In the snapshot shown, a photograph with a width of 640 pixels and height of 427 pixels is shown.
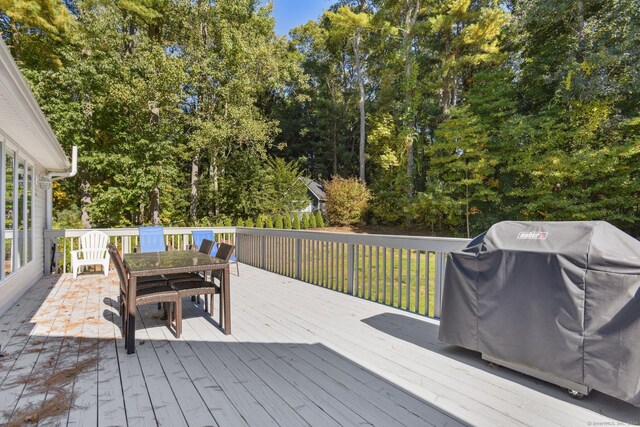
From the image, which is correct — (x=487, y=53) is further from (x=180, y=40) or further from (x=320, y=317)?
(x=320, y=317)

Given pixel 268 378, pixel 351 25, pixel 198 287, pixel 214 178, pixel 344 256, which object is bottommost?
pixel 268 378

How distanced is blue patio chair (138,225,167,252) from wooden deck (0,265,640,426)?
7.42 feet

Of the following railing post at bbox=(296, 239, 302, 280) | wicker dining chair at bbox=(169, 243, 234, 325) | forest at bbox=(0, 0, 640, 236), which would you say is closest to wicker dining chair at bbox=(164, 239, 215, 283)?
wicker dining chair at bbox=(169, 243, 234, 325)

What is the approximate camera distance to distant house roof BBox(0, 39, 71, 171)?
2.48 meters

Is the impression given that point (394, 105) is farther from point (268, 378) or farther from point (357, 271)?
point (268, 378)

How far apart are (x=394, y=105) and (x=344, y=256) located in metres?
15.8

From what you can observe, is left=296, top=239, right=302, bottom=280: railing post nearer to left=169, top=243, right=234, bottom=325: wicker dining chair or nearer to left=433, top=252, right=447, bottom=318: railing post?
left=169, top=243, right=234, bottom=325: wicker dining chair

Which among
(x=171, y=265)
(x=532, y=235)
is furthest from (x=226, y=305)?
(x=532, y=235)

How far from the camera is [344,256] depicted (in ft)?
16.9

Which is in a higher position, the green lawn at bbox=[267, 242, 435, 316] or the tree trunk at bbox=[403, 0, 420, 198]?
the tree trunk at bbox=[403, 0, 420, 198]

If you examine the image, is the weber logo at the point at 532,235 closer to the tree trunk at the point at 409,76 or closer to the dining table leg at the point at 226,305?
the dining table leg at the point at 226,305

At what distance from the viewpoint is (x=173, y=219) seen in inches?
592

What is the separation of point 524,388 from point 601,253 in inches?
40.8

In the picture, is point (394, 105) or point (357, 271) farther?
point (394, 105)
